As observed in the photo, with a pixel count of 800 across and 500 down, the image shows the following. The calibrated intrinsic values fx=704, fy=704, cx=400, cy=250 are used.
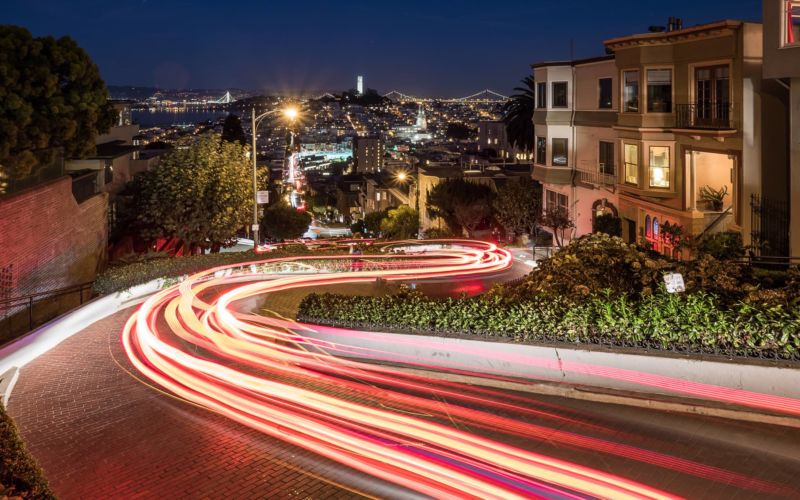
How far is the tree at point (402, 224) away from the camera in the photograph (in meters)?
61.4

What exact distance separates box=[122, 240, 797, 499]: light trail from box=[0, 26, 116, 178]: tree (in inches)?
346

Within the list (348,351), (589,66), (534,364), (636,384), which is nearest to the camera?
(636,384)

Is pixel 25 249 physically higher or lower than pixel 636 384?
higher

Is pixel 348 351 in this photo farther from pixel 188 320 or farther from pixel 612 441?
pixel 612 441

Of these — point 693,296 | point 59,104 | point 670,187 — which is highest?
point 59,104

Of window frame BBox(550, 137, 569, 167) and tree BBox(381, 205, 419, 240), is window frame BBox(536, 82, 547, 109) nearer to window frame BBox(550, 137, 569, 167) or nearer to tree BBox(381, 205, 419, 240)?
window frame BBox(550, 137, 569, 167)

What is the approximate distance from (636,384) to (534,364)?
1.81 meters

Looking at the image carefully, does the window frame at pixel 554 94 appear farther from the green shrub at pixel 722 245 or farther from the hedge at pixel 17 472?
the hedge at pixel 17 472

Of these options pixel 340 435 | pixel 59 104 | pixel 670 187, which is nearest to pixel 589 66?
pixel 670 187

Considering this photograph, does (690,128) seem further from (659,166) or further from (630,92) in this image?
(630,92)

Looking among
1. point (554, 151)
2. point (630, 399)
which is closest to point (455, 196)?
point (554, 151)

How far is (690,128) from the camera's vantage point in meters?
25.4

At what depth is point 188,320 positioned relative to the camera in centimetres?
1706

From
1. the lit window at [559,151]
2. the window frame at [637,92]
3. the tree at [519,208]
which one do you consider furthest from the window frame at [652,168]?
the tree at [519,208]
